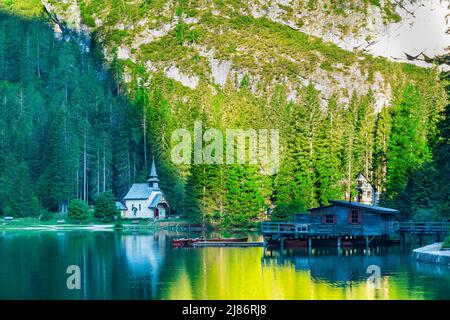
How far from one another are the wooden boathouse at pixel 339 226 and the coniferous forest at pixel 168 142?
5534mm

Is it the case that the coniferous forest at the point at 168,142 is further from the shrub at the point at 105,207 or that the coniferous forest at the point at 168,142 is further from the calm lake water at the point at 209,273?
the calm lake water at the point at 209,273

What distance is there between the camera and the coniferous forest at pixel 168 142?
8925 cm

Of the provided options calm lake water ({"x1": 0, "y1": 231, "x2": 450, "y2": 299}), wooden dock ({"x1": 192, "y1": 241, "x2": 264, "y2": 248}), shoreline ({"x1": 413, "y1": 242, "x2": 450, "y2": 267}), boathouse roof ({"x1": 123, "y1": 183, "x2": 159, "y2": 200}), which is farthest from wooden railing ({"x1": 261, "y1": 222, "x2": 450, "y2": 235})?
boathouse roof ({"x1": 123, "y1": 183, "x2": 159, "y2": 200})

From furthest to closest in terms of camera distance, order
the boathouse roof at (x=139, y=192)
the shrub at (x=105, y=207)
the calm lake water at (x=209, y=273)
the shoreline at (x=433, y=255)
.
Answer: the boathouse roof at (x=139, y=192) → the shrub at (x=105, y=207) → the shoreline at (x=433, y=255) → the calm lake water at (x=209, y=273)

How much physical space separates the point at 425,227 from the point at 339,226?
274 inches

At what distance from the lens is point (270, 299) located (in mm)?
38531

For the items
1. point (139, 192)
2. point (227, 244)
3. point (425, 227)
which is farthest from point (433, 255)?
point (139, 192)

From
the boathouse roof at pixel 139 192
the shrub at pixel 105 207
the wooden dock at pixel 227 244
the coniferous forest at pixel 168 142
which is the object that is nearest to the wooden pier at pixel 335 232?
the wooden dock at pixel 227 244

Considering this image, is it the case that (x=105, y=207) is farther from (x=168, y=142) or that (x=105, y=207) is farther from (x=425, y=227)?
(x=425, y=227)

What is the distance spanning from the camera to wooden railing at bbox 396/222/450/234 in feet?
215

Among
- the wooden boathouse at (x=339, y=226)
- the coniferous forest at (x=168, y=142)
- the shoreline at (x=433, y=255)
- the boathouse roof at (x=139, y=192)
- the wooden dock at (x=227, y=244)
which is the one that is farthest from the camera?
the boathouse roof at (x=139, y=192)

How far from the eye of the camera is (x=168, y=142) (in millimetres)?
126562

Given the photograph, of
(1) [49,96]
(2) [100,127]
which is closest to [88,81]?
(1) [49,96]

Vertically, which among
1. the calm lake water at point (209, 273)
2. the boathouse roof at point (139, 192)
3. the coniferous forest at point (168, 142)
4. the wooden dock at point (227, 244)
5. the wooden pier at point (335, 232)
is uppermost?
the coniferous forest at point (168, 142)
